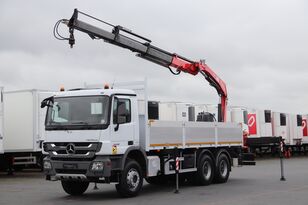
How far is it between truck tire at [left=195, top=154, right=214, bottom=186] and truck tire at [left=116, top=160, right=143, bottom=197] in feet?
10.1

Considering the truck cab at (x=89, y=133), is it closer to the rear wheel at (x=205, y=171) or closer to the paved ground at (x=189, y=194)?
the paved ground at (x=189, y=194)

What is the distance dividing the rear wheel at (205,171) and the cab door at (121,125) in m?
3.53

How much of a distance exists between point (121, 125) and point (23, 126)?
32.9ft

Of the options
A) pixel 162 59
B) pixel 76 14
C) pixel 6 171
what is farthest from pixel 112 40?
pixel 6 171

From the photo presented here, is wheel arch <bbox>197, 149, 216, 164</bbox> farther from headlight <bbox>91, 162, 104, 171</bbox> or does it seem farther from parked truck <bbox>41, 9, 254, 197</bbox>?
headlight <bbox>91, 162, 104, 171</bbox>

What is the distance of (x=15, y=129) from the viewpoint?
22.4 m

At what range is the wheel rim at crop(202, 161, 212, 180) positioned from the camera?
16.7 meters

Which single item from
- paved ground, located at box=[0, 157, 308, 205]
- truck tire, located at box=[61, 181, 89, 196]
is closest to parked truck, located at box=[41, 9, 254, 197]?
truck tire, located at box=[61, 181, 89, 196]

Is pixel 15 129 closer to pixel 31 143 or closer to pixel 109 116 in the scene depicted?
pixel 31 143

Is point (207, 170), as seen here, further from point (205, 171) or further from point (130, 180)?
point (130, 180)

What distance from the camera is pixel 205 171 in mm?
16734

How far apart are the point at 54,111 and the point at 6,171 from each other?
36.8 ft

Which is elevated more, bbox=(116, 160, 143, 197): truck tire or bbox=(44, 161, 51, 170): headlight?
bbox=(44, 161, 51, 170): headlight

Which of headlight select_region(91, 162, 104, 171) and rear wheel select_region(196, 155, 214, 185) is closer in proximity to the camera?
headlight select_region(91, 162, 104, 171)
